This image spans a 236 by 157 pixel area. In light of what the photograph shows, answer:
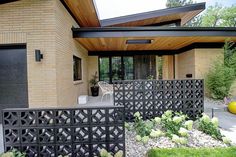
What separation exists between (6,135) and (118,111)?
1799 mm

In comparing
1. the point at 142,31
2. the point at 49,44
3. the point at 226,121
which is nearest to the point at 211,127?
the point at 226,121

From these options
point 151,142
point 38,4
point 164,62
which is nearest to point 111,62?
point 164,62

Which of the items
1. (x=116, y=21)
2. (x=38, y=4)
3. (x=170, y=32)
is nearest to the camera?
(x=38, y=4)

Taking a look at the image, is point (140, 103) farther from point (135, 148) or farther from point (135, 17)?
point (135, 17)

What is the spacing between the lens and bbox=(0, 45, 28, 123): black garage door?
17.5 ft

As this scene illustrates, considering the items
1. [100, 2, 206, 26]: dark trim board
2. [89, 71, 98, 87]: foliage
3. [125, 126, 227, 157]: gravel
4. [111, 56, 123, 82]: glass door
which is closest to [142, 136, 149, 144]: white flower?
[125, 126, 227, 157]: gravel

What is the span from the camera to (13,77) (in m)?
5.38

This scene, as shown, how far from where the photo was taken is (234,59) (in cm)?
819

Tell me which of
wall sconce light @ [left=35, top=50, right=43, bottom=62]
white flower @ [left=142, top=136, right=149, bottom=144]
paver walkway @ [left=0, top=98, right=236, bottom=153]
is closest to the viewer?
white flower @ [left=142, top=136, right=149, bottom=144]

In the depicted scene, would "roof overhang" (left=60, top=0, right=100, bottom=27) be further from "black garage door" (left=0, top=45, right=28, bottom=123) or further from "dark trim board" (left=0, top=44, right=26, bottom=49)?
"black garage door" (left=0, top=45, right=28, bottom=123)

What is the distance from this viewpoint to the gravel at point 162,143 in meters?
3.61

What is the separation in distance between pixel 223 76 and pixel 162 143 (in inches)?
220

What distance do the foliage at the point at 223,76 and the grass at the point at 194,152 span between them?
5.30 metres

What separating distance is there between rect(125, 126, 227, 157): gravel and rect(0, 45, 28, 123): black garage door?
3109 millimetres
